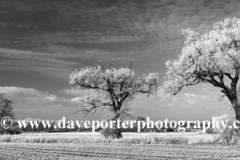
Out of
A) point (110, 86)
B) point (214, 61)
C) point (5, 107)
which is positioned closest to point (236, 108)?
point (214, 61)

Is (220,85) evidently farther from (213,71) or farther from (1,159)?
(1,159)

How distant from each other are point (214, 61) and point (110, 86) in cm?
1602

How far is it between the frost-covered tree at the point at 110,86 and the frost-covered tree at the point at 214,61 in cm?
925

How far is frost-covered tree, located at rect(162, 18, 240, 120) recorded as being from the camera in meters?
38.9

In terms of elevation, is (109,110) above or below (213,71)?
below

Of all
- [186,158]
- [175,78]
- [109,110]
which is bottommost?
[186,158]

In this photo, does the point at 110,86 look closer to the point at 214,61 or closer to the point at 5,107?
the point at 214,61

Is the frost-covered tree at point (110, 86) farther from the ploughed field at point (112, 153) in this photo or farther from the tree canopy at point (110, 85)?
the ploughed field at point (112, 153)

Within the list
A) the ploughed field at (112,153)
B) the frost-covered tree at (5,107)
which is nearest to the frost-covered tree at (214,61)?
the ploughed field at (112,153)

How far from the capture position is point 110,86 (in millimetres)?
49469

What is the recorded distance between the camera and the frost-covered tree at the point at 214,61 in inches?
1532

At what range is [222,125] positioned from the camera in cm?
3978

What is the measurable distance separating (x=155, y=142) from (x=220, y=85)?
10.1 m

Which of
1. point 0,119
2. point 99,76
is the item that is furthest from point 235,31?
point 0,119
